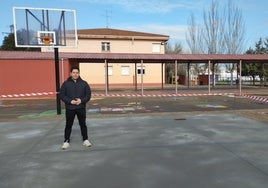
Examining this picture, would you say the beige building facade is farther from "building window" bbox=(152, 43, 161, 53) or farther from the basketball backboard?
the basketball backboard

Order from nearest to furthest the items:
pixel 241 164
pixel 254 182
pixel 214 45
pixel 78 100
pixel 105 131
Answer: pixel 254 182 < pixel 241 164 < pixel 78 100 < pixel 105 131 < pixel 214 45

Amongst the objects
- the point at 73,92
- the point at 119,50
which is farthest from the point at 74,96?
the point at 119,50

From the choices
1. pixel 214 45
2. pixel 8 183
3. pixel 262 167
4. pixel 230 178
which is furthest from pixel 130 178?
pixel 214 45

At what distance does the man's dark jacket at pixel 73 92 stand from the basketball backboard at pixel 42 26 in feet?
22.4

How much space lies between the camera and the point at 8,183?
15.3ft

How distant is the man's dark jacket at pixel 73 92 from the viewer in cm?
680

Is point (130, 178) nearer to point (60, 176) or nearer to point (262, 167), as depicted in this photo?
point (60, 176)

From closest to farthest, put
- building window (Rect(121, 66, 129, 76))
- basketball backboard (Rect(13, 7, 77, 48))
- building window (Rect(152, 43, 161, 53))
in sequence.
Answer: basketball backboard (Rect(13, 7, 77, 48)), building window (Rect(121, 66, 129, 76)), building window (Rect(152, 43, 161, 53))

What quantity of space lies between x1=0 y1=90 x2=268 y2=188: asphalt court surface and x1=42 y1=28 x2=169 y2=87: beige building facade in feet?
115

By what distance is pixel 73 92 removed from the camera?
6812 millimetres

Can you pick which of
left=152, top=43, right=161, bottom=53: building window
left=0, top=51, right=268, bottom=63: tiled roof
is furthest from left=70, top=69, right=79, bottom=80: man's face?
left=152, top=43, right=161, bottom=53: building window

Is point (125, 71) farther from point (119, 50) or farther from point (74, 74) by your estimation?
point (74, 74)

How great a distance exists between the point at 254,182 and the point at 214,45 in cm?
4720

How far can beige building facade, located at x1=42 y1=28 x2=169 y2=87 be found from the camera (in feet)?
146
